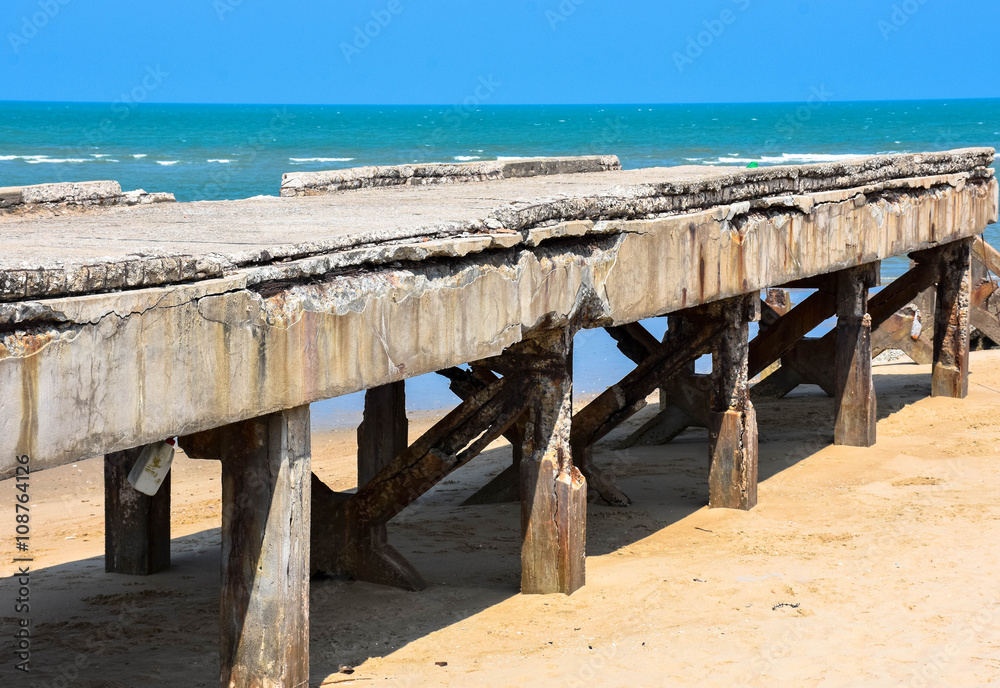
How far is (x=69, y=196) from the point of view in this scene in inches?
270

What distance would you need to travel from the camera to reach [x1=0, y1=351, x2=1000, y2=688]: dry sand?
5332 millimetres

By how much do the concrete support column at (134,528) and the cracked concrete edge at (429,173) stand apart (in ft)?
6.76

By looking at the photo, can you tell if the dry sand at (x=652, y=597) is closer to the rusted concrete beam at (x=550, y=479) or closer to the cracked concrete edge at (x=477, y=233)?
the rusted concrete beam at (x=550, y=479)

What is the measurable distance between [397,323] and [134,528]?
Answer: 121 inches

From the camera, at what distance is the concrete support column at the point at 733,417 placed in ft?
25.4

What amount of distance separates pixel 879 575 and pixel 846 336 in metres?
3.48

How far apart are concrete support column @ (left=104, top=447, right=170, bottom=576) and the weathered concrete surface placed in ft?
5.32

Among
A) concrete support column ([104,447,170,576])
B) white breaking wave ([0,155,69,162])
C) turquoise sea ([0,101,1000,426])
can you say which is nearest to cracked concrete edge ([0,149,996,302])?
concrete support column ([104,447,170,576])

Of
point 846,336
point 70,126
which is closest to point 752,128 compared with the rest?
point 70,126

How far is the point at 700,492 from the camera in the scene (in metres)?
8.74

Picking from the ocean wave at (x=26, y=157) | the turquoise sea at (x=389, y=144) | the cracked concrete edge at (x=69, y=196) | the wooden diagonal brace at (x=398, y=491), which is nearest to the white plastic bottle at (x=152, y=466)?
the wooden diagonal brace at (x=398, y=491)

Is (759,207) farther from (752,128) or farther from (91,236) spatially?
(752,128)

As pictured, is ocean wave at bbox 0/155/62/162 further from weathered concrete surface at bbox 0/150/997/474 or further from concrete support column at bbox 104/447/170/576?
concrete support column at bbox 104/447/170/576

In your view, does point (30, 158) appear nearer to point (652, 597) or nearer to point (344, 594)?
point (344, 594)
